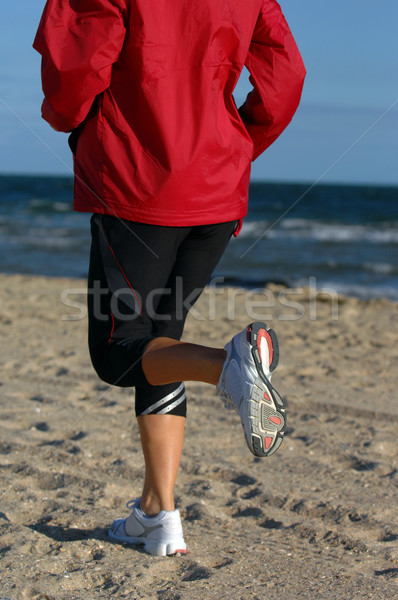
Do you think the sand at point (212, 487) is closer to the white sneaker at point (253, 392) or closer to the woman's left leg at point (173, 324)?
the woman's left leg at point (173, 324)

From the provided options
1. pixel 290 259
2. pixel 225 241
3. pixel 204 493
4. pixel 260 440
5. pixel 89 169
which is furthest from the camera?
pixel 290 259

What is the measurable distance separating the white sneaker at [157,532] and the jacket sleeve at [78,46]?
48.7 inches

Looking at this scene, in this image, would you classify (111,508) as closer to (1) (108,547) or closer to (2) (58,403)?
(1) (108,547)

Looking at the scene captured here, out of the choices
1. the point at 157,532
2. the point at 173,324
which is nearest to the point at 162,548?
the point at 157,532

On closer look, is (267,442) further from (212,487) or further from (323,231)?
(323,231)

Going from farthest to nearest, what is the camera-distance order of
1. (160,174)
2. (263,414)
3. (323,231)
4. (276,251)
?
(323,231) → (276,251) → (160,174) → (263,414)

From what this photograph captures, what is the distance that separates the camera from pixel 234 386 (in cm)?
159

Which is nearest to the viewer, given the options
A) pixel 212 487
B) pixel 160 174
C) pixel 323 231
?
pixel 160 174

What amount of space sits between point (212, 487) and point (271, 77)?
5.16 ft

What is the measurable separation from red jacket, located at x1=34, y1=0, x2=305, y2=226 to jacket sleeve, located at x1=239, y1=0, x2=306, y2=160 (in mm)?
91

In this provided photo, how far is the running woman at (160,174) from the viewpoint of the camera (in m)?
1.59

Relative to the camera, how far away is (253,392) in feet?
5.16

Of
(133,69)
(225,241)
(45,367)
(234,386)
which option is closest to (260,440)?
(234,386)

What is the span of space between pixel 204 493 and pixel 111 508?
38cm
